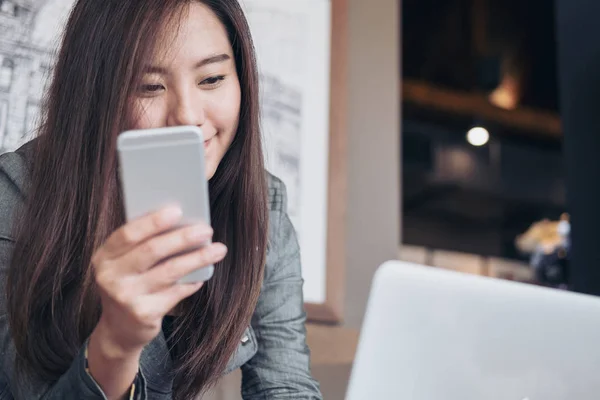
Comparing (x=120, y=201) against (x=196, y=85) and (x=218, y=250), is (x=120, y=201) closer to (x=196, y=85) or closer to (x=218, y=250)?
(x=196, y=85)

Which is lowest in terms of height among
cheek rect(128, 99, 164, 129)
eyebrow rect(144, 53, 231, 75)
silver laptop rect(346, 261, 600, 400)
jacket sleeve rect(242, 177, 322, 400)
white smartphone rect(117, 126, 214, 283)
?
jacket sleeve rect(242, 177, 322, 400)

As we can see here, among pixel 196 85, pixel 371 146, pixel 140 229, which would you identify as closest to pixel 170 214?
pixel 140 229

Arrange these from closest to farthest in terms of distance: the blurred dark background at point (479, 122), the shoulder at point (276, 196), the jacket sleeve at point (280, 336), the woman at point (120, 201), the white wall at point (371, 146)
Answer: the woman at point (120, 201) < the jacket sleeve at point (280, 336) < the shoulder at point (276, 196) < the white wall at point (371, 146) < the blurred dark background at point (479, 122)

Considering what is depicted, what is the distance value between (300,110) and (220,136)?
817 mm

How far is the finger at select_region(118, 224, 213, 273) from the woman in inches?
7.3

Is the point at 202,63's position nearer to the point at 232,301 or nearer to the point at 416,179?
the point at 232,301

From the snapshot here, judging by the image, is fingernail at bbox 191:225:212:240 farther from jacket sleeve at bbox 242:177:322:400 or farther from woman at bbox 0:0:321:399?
jacket sleeve at bbox 242:177:322:400

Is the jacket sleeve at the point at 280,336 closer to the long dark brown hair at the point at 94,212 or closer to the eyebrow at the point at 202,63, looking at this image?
the long dark brown hair at the point at 94,212

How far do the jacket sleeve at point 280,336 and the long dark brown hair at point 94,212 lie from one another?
14 centimetres

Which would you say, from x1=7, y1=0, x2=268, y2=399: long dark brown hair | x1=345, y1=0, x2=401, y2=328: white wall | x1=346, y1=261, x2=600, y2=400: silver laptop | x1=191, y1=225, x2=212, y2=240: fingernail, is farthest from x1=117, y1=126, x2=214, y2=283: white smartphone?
x1=345, y1=0, x2=401, y2=328: white wall

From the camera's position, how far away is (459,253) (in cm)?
812

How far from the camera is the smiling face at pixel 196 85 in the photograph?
1059 mm

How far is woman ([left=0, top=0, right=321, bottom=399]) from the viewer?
1.01m

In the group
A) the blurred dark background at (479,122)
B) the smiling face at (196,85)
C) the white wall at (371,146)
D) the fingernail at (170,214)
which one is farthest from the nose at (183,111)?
the blurred dark background at (479,122)
